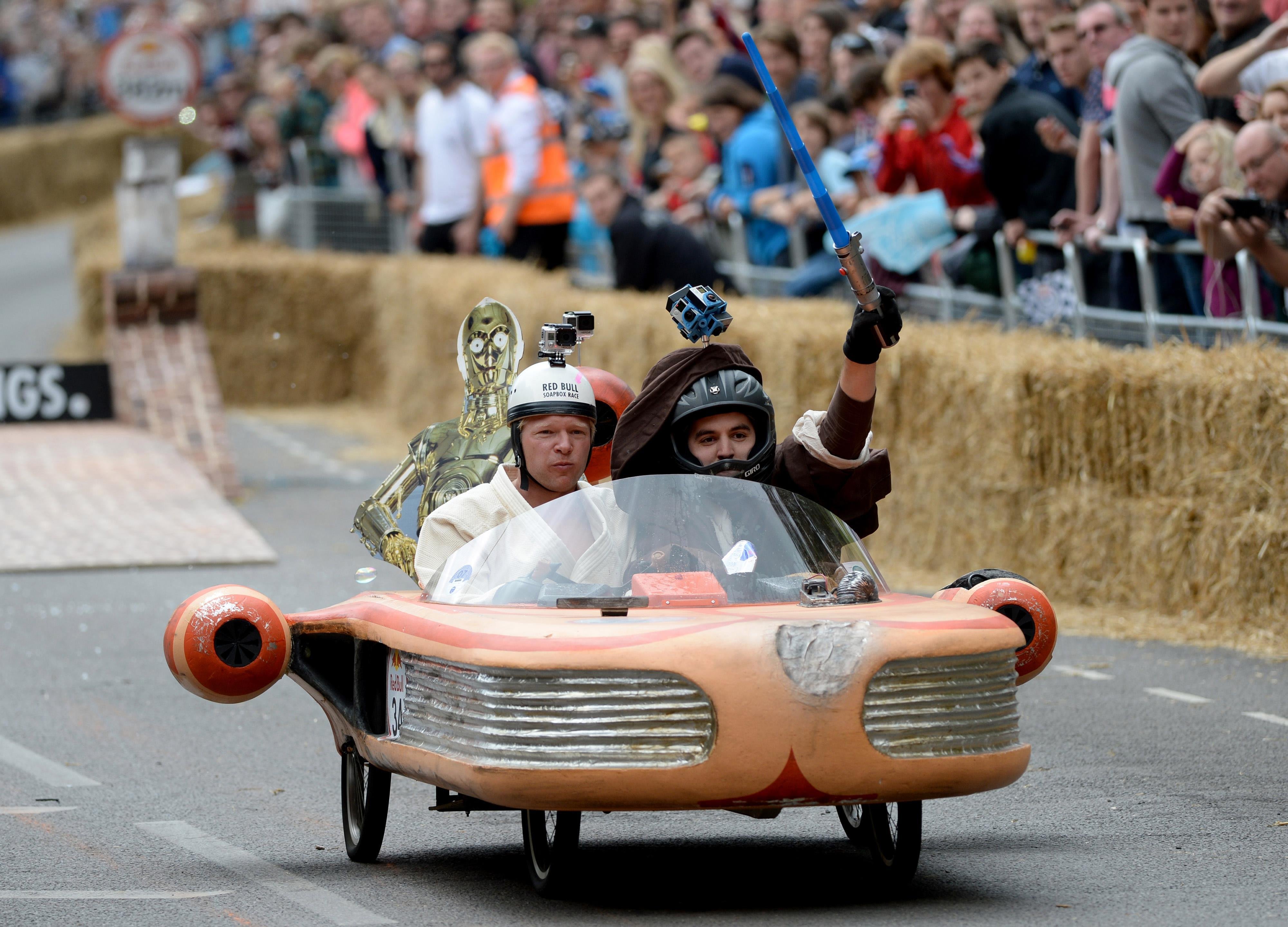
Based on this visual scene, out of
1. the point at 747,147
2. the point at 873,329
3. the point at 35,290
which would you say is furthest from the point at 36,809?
the point at 35,290

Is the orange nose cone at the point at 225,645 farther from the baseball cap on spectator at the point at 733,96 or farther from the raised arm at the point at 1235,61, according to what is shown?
the baseball cap on spectator at the point at 733,96

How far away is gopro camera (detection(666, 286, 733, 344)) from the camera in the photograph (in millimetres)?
6484

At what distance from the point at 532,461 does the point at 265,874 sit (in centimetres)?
143

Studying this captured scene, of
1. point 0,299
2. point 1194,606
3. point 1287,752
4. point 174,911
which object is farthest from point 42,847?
point 0,299

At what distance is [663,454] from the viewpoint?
20.9ft

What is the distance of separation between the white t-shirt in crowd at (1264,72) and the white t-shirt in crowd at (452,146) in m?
9.59

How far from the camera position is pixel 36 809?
7.07 metres

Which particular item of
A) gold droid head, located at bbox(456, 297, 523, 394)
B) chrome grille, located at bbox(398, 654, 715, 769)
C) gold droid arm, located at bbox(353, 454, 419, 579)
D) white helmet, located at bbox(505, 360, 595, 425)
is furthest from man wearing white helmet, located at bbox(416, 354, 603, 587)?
gold droid head, located at bbox(456, 297, 523, 394)

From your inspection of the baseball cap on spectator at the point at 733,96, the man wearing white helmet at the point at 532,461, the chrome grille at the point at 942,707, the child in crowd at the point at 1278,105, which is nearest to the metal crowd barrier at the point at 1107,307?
the child in crowd at the point at 1278,105

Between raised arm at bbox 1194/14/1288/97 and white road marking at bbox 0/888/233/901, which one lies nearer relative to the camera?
white road marking at bbox 0/888/233/901

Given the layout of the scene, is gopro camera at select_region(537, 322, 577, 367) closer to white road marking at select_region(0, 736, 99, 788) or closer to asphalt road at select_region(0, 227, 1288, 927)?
asphalt road at select_region(0, 227, 1288, 927)

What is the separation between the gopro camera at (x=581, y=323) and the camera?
667 cm

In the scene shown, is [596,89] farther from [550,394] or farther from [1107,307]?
[550,394]

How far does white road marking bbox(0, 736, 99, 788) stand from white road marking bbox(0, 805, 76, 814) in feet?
1.07
